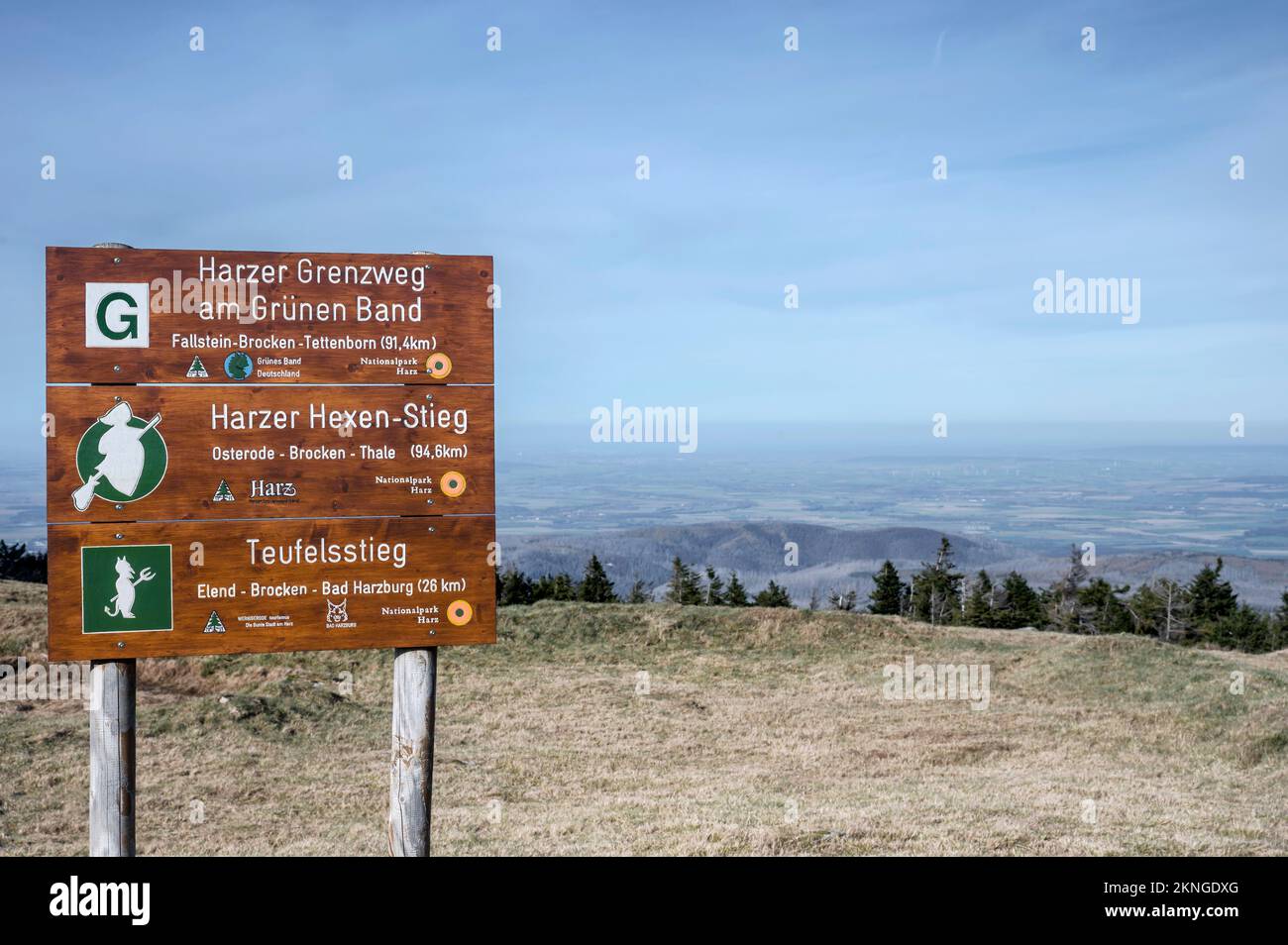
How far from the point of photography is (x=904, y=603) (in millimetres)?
68500

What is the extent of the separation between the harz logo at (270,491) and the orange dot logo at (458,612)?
1556 mm

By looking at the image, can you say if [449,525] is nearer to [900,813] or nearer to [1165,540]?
[900,813]

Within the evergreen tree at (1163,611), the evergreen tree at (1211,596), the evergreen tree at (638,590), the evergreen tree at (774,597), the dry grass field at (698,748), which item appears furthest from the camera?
the evergreen tree at (638,590)

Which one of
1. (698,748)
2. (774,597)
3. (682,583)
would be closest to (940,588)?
(774,597)

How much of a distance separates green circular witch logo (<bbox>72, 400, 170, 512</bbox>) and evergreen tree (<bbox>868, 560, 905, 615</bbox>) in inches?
2421

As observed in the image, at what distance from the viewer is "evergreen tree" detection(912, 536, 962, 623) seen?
66.6 meters

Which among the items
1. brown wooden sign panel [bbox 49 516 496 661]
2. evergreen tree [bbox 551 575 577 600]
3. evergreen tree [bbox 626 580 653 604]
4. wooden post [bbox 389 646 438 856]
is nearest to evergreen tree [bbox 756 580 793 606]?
evergreen tree [bbox 626 580 653 604]

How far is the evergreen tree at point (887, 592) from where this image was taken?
66.3 m

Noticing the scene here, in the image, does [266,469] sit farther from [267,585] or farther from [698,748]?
[698,748]

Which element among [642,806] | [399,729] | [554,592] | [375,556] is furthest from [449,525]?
[554,592]

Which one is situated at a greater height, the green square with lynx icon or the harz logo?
the harz logo

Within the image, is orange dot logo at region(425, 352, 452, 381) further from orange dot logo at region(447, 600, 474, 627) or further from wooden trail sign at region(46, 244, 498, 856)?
orange dot logo at region(447, 600, 474, 627)

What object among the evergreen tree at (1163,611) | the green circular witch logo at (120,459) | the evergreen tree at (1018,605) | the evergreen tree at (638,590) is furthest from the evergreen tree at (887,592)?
the green circular witch logo at (120,459)
